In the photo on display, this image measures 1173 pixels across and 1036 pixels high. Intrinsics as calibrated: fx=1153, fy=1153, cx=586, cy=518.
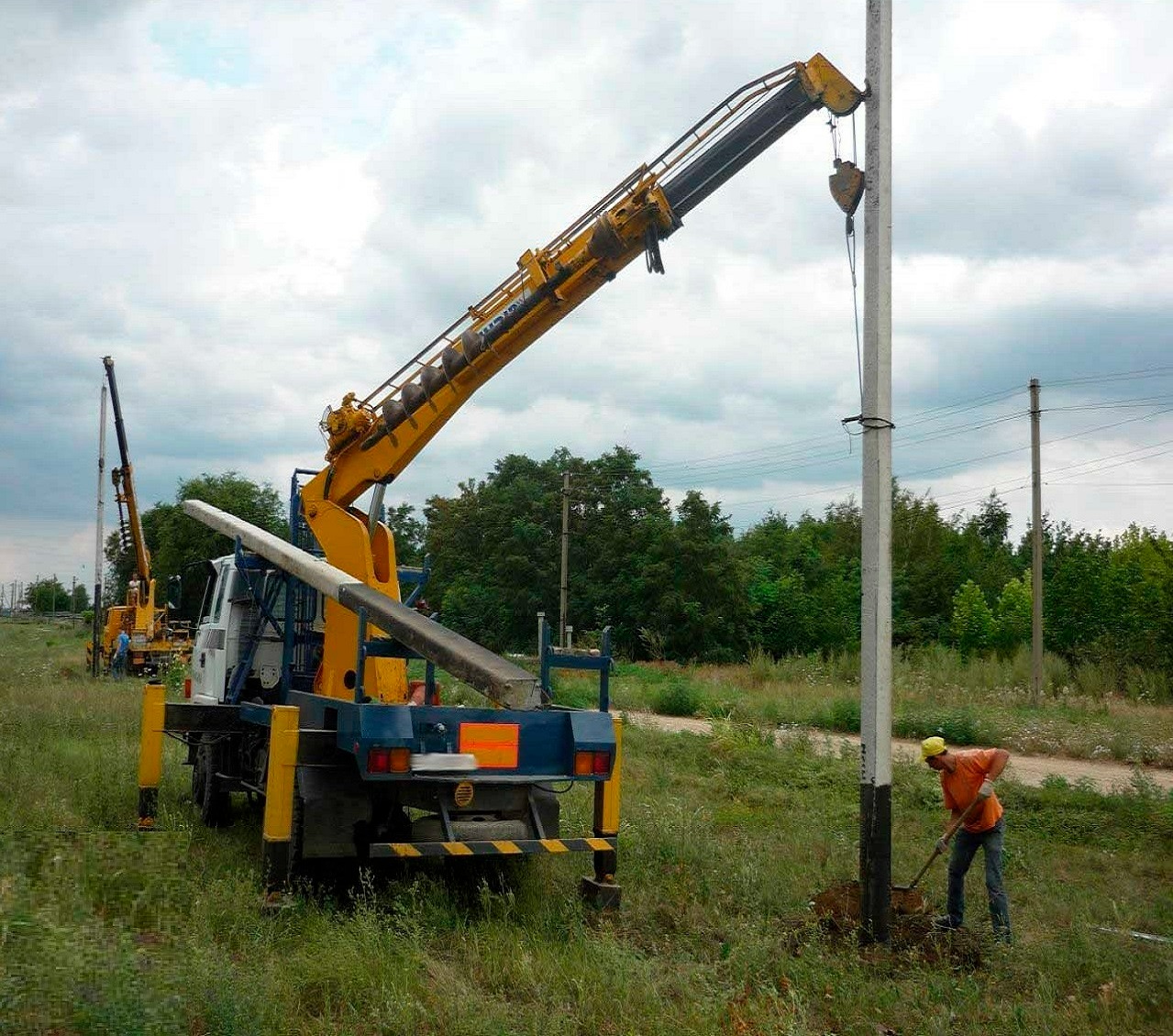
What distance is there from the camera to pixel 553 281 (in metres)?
10.5

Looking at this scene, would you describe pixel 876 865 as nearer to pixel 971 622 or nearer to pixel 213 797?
pixel 213 797

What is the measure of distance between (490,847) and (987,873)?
135 inches

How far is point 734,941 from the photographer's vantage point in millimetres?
7238

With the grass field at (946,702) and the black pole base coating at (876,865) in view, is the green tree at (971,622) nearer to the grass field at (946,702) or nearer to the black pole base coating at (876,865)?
the grass field at (946,702)

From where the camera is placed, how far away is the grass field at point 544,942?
207 inches

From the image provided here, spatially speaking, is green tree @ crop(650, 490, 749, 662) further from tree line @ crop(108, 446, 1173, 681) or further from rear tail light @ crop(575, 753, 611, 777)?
rear tail light @ crop(575, 753, 611, 777)

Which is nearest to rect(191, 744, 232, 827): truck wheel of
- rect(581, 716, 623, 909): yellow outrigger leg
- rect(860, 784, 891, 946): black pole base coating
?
rect(581, 716, 623, 909): yellow outrigger leg

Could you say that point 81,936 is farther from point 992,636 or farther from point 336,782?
point 992,636

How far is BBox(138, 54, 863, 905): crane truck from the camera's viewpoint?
7.59 metres

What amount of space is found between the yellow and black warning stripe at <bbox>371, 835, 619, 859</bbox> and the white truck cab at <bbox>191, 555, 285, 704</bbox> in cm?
382

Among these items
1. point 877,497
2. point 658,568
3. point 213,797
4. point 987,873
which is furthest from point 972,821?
point 658,568

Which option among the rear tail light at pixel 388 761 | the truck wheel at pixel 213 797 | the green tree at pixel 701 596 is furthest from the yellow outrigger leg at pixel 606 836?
the green tree at pixel 701 596

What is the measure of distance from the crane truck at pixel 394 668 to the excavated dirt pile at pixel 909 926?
59.4 inches

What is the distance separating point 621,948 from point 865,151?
562 centimetres
